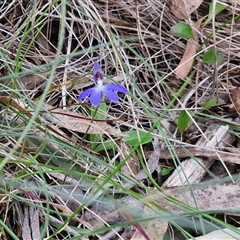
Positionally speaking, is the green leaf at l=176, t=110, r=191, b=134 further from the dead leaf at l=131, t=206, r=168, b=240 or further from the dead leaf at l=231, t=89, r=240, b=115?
the dead leaf at l=131, t=206, r=168, b=240

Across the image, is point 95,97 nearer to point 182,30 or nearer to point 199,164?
point 199,164

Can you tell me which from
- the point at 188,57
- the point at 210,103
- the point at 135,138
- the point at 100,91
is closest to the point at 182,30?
the point at 188,57

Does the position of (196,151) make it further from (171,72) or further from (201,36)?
(201,36)

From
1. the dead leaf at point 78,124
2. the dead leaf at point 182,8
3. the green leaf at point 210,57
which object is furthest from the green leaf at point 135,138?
the dead leaf at point 182,8

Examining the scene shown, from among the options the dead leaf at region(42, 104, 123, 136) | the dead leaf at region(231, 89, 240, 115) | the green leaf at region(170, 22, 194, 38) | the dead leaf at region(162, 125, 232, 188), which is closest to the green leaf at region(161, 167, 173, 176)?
the dead leaf at region(162, 125, 232, 188)

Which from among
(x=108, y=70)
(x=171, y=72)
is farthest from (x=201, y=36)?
(x=108, y=70)
